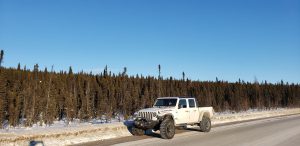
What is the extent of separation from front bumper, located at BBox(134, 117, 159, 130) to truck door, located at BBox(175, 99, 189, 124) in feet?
4.85

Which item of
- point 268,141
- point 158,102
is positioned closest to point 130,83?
point 158,102

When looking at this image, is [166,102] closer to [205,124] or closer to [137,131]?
[137,131]

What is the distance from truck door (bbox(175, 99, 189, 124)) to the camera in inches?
715

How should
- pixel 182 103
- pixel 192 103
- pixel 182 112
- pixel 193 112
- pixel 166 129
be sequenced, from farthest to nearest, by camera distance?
pixel 192 103 → pixel 193 112 → pixel 182 103 → pixel 182 112 → pixel 166 129

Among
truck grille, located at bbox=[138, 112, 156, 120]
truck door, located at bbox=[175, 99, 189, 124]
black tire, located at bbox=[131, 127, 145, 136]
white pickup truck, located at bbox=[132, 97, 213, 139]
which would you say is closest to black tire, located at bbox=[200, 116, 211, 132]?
white pickup truck, located at bbox=[132, 97, 213, 139]

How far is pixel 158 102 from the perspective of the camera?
19250mm

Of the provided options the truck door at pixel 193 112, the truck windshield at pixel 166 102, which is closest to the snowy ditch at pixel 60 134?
the truck windshield at pixel 166 102

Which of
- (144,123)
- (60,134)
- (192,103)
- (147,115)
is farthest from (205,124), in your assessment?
(60,134)

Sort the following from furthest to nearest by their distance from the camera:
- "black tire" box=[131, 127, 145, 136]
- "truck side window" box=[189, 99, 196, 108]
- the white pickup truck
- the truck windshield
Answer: "truck side window" box=[189, 99, 196, 108] < the truck windshield < "black tire" box=[131, 127, 145, 136] < the white pickup truck

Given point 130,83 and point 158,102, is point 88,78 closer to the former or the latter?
point 130,83

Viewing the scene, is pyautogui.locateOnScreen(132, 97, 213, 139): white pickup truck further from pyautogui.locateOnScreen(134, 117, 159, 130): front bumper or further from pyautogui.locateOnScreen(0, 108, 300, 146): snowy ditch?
pyautogui.locateOnScreen(0, 108, 300, 146): snowy ditch

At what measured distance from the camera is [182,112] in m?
18.5

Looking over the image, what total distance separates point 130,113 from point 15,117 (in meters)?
11.8

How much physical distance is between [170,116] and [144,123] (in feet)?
4.35
